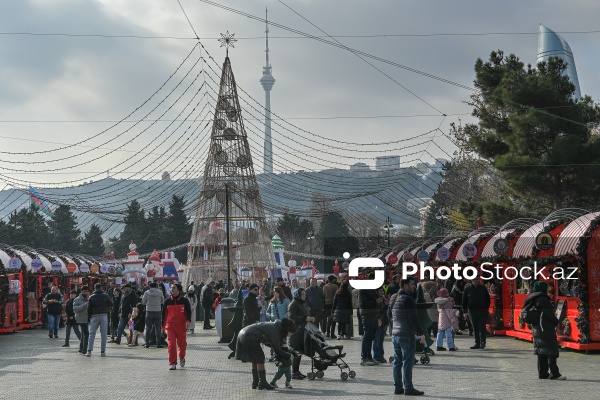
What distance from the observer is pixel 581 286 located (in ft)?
70.1

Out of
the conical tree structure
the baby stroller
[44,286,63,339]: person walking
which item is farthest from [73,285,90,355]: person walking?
the conical tree structure

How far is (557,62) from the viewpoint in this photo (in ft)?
136

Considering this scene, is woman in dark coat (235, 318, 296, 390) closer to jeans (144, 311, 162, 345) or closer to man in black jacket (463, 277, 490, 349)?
man in black jacket (463, 277, 490, 349)

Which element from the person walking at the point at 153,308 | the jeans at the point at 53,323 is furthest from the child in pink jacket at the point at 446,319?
the jeans at the point at 53,323

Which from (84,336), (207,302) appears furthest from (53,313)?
(84,336)

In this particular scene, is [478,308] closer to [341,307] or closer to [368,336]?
[341,307]

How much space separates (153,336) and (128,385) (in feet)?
34.6

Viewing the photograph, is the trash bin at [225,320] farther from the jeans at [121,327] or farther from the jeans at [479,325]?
the jeans at [479,325]

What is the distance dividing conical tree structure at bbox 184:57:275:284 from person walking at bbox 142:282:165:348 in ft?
80.0

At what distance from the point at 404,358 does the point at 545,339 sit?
110 inches

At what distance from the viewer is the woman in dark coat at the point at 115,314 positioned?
93.6ft

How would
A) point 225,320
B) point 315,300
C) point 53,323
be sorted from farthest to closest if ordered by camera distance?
1. point 53,323
2. point 315,300
3. point 225,320

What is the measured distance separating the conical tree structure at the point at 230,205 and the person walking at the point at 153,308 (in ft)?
80.0

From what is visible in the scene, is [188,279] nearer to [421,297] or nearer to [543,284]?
[421,297]
